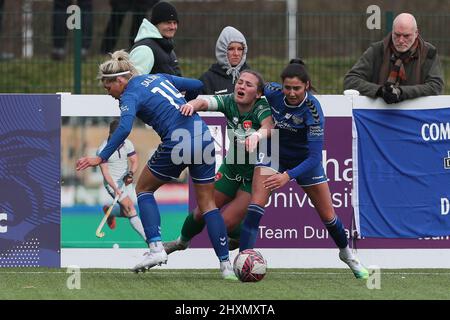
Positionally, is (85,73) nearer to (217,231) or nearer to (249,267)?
(217,231)

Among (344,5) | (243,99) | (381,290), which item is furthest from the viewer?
(344,5)

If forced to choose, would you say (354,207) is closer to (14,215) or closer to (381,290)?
(381,290)

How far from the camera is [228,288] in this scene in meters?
10.8

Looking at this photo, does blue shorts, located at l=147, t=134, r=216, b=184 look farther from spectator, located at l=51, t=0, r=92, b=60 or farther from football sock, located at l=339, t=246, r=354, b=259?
spectator, located at l=51, t=0, r=92, b=60

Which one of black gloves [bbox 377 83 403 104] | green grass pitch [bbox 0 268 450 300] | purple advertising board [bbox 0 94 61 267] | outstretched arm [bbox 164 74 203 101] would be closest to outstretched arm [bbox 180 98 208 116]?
outstretched arm [bbox 164 74 203 101]

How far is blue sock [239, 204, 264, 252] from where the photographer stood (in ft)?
37.7

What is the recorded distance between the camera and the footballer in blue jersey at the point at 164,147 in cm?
1145

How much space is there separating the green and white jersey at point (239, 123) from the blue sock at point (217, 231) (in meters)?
0.66

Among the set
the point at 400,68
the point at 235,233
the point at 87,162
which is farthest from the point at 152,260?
the point at 400,68

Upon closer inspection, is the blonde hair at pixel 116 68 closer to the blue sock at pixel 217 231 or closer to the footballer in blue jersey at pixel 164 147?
the footballer in blue jersey at pixel 164 147

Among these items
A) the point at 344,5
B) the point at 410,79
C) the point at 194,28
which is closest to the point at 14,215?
the point at 410,79

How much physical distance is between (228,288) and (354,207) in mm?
2549

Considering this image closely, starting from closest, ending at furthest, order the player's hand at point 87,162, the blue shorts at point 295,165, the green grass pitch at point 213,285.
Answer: the green grass pitch at point 213,285, the player's hand at point 87,162, the blue shorts at point 295,165

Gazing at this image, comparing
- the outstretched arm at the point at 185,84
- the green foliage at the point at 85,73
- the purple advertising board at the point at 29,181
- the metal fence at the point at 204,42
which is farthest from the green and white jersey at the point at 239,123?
the green foliage at the point at 85,73
